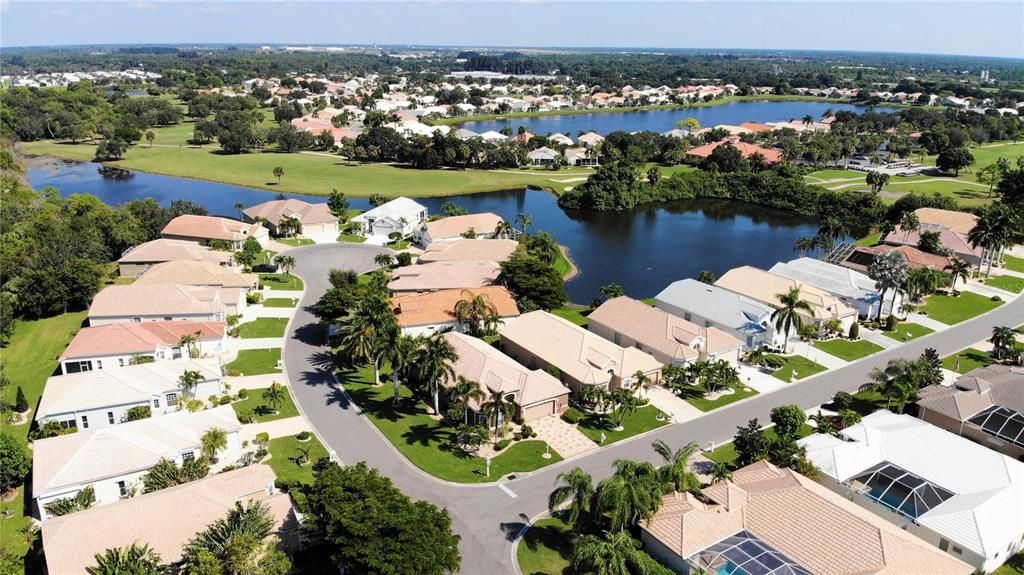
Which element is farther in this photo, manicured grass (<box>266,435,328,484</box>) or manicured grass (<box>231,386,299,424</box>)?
manicured grass (<box>231,386,299,424</box>)

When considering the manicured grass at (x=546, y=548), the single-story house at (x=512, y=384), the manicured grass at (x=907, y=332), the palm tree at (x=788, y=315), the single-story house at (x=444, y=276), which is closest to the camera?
the manicured grass at (x=546, y=548)

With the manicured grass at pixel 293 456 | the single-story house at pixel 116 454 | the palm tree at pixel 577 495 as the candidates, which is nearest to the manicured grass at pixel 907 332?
the palm tree at pixel 577 495

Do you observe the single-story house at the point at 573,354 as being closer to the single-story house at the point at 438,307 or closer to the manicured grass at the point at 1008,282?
the single-story house at the point at 438,307

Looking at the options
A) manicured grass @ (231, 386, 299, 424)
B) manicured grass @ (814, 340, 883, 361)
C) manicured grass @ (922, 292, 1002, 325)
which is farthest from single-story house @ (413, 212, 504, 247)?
manicured grass @ (922, 292, 1002, 325)

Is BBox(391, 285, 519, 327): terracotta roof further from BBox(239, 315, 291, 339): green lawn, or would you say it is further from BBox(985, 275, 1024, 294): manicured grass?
BBox(985, 275, 1024, 294): manicured grass

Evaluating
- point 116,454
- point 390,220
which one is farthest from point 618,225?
point 116,454
